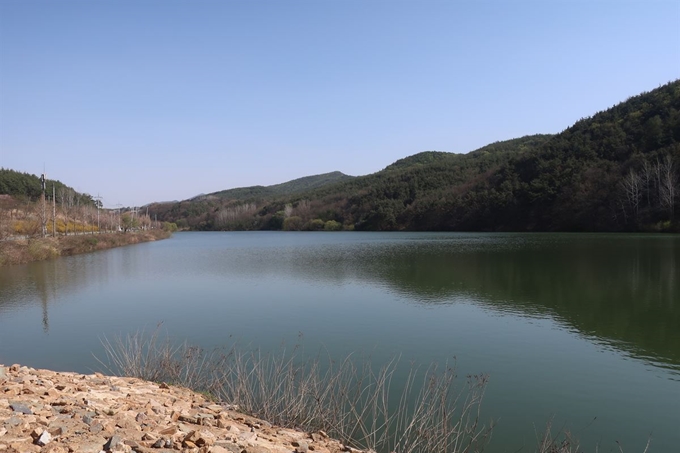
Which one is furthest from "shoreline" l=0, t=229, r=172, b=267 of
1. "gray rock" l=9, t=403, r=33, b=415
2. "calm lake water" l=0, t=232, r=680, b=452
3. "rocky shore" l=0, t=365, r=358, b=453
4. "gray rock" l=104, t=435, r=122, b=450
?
"gray rock" l=104, t=435, r=122, b=450

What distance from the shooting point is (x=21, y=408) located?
4.59 meters

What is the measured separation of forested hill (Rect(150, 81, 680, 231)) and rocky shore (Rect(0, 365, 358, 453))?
57809 mm

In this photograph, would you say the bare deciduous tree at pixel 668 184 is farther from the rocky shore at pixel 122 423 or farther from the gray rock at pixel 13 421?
the gray rock at pixel 13 421

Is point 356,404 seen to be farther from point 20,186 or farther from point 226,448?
point 20,186

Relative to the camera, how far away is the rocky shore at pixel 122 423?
4074 mm

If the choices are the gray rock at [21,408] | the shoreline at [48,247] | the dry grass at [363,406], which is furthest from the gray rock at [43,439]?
the shoreline at [48,247]

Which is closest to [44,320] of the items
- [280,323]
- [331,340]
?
[280,323]

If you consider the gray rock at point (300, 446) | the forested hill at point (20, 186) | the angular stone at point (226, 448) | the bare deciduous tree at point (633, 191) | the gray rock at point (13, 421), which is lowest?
the gray rock at point (300, 446)

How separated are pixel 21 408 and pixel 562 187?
71.2 metres

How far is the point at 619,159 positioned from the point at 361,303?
2433 inches

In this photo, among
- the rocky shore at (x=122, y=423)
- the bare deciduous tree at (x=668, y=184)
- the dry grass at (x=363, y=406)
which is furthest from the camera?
the bare deciduous tree at (x=668, y=184)

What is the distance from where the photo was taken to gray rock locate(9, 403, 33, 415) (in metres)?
4.54

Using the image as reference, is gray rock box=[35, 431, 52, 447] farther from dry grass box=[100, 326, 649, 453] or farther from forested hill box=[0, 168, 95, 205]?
forested hill box=[0, 168, 95, 205]

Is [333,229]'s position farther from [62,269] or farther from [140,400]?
[140,400]
